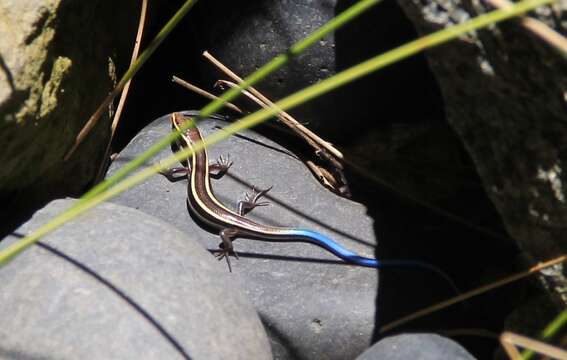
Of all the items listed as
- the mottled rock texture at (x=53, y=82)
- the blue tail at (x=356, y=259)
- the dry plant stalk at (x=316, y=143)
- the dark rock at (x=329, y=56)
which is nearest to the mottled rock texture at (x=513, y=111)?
the blue tail at (x=356, y=259)

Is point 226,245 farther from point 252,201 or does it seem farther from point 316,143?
point 316,143

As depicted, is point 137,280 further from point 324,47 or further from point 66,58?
point 324,47

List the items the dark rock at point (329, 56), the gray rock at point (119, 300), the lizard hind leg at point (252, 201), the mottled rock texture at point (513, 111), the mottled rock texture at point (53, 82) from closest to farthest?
the mottled rock texture at point (513, 111) < the gray rock at point (119, 300) < the mottled rock texture at point (53, 82) < the dark rock at point (329, 56) < the lizard hind leg at point (252, 201)

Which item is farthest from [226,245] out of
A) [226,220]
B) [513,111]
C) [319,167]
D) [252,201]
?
[513,111]

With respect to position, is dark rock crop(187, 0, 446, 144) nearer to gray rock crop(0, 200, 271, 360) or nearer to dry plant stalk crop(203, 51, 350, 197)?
dry plant stalk crop(203, 51, 350, 197)

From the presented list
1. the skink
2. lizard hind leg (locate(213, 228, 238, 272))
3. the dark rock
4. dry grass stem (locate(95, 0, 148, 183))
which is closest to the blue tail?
the skink

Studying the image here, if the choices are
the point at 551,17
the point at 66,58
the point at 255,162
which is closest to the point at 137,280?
the point at 66,58

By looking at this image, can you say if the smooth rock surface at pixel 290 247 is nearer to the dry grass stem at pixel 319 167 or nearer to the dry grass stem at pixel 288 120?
the dry grass stem at pixel 319 167
